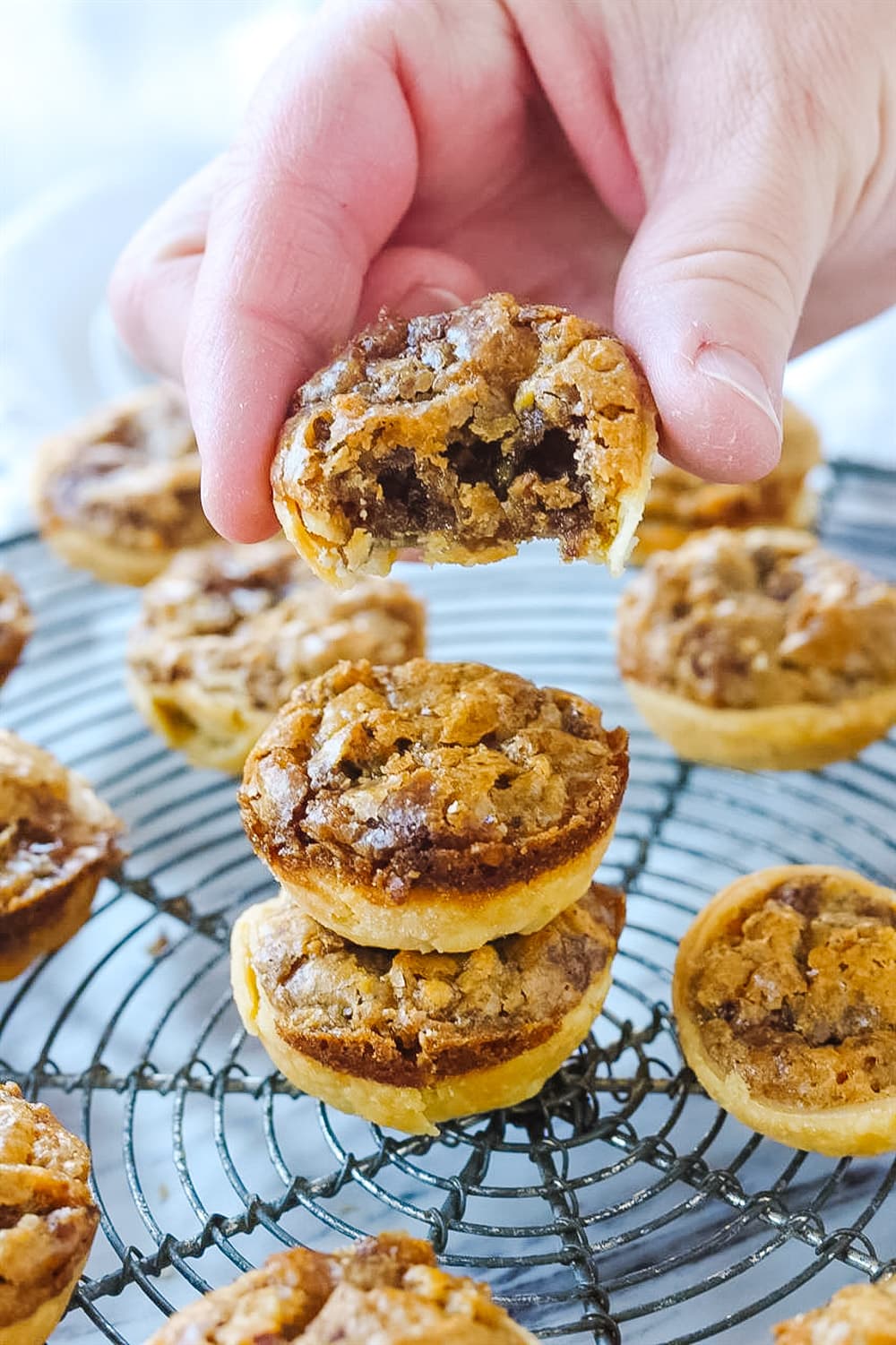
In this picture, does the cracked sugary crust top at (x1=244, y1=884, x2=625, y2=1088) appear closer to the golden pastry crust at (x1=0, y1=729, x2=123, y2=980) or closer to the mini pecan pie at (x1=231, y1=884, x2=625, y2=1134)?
the mini pecan pie at (x1=231, y1=884, x2=625, y2=1134)

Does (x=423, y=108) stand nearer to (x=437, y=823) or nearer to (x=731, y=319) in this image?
(x=731, y=319)

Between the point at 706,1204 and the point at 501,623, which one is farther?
the point at 501,623

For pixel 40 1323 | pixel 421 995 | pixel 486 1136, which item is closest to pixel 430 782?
pixel 421 995

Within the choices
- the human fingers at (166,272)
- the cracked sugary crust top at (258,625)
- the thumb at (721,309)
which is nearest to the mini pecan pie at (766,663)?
the cracked sugary crust top at (258,625)

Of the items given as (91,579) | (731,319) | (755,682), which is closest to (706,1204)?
(755,682)

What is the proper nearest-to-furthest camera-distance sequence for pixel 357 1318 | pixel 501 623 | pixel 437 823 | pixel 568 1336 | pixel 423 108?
pixel 357 1318, pixel 437 823, pixel 568 1336, pixel 423 108, pixel 501 623

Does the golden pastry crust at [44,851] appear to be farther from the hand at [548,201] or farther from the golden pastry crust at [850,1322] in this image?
the golden pastry crust at [850,1322]
